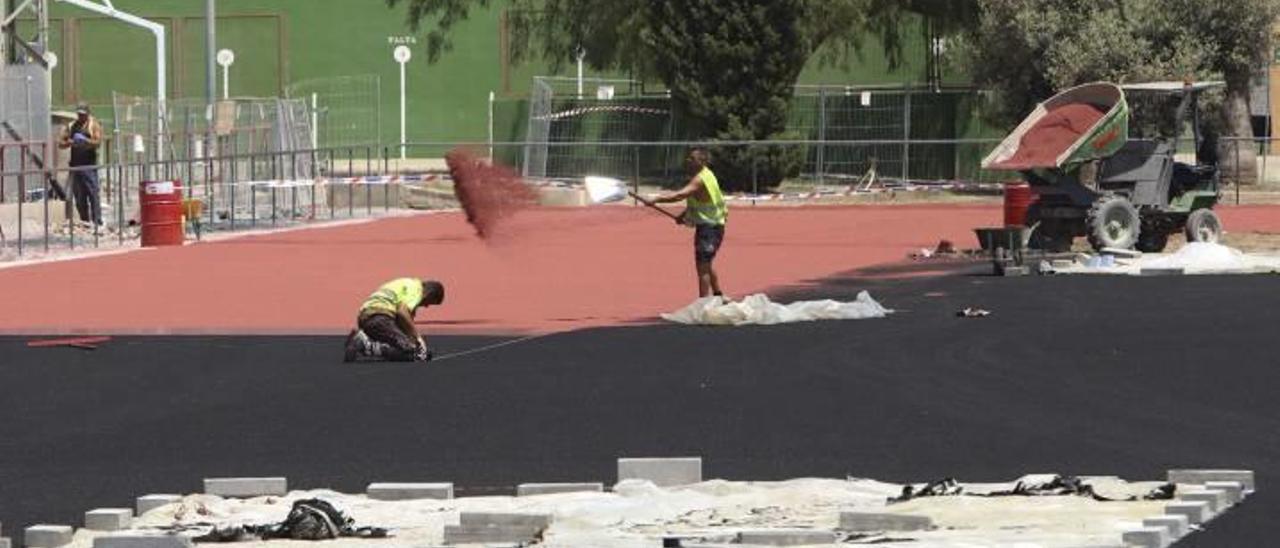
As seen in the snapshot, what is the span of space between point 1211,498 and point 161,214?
2652 centimetres

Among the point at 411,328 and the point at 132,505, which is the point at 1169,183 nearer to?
the point at 411,328

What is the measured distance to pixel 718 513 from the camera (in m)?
13.5

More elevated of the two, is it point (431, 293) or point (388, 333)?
point (431, 293)

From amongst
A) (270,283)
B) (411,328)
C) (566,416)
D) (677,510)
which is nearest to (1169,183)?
(270,283)

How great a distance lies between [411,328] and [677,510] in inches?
341

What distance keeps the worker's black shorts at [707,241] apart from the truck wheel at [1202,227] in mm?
9060

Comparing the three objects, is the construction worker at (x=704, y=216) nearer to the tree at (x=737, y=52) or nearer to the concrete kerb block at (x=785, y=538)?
the concrete kerb block at (x=785, y=538)

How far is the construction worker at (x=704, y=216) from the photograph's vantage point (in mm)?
26906

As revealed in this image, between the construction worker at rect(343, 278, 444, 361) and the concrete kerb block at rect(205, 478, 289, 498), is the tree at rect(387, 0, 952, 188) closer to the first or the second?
the construction worker at rect(343, 278, 444, 361)

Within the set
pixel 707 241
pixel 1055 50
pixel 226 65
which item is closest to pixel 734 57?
pixel 1055 50

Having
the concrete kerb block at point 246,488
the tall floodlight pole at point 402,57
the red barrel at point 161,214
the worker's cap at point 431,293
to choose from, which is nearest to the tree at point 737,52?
the tall floodlight pole at point 402,57

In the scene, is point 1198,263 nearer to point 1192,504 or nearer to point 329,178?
point 1192,504

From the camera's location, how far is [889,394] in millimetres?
19109

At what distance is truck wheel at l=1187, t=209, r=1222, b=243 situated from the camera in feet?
112
